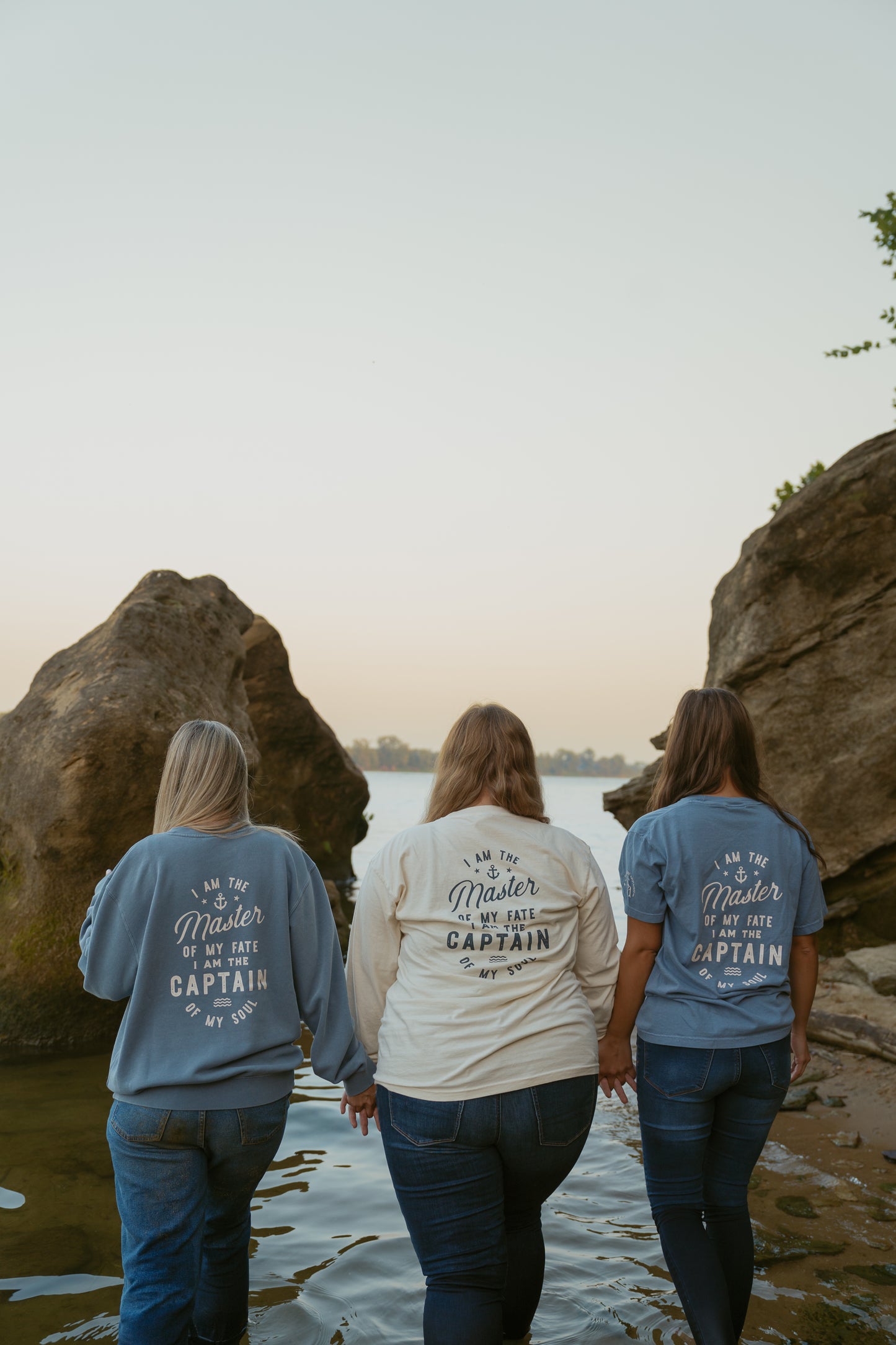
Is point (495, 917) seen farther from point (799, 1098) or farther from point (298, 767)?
point (298, 767)

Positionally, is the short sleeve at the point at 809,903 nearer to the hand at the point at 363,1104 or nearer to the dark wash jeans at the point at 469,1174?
the dark wash jeans at the point at 469,1174

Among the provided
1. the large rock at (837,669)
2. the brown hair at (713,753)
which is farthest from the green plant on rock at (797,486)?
the brown hair at (713,753)

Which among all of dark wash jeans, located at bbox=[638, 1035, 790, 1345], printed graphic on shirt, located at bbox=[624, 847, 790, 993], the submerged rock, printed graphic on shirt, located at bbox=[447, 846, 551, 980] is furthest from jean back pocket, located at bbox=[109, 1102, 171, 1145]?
the submerged rock

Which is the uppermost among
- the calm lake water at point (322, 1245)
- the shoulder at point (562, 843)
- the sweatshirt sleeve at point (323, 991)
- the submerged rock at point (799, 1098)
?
the shoulder at point (562, 843)

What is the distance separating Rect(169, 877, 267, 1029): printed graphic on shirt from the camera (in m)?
3.04

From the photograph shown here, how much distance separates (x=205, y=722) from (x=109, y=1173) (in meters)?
3.42

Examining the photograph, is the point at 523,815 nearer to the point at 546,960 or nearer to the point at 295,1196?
the point at 546,960

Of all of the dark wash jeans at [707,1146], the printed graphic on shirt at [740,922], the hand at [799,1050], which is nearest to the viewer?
the dark wash jeans at [707,1146]

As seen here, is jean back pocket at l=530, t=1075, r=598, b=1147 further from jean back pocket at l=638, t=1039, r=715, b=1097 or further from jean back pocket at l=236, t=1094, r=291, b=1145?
jean back pocket at l=236, t=1094, r=291, b=1145

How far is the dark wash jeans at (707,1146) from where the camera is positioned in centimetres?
328

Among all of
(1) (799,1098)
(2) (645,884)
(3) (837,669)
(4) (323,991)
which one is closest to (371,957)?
(4) (323,991)

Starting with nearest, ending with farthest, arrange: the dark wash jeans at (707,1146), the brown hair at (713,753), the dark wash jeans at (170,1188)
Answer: the dark wash jeans at (170,1188)
the dark wash jeans at (707,1146)
the brown hair at (713,753)

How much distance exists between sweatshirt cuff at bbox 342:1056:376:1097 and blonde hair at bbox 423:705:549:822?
2.61 ft

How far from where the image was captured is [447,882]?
3088mm
